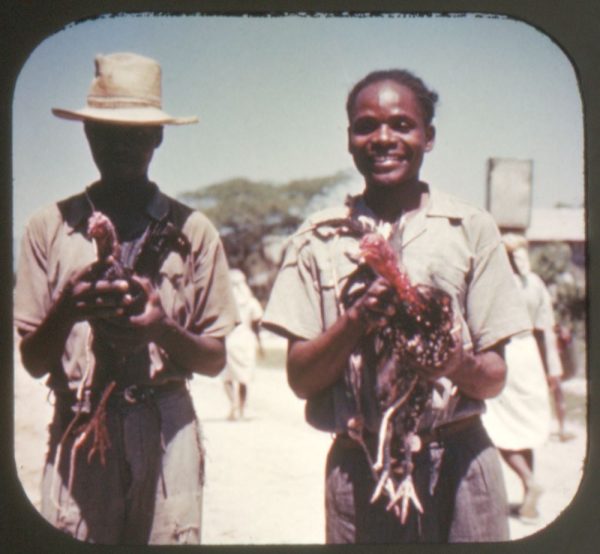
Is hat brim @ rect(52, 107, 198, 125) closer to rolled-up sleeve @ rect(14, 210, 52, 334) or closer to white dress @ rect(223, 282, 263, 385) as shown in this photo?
rolled-up sleeve @ rect(14, 210, 52, 334)

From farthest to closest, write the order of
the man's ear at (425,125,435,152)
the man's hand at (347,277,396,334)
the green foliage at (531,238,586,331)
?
the green foliage at (531,238,586,331) < the man's ear at (425,125,435,152) < the man's hand at (347,277,396,334)

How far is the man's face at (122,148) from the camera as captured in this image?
5.15 feet

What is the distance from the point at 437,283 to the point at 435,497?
38 centimetres

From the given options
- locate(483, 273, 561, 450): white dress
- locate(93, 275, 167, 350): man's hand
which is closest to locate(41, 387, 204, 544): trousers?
locate(93, 275, 167, 350): man's hand

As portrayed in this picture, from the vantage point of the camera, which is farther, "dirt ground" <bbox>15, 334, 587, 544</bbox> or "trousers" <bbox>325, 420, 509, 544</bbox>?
"dirt ground" <bbox>15, 334, 587, 544</bbox>

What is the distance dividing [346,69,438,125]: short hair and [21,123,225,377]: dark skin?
364 millimetres

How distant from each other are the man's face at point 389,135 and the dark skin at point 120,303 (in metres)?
0.38

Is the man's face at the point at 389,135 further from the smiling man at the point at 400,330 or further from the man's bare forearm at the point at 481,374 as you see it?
the man's bare forearm at the point at 481,374

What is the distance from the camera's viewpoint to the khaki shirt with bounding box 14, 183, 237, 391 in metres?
1.55

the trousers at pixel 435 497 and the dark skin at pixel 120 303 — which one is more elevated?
the dark skin at pixel 120 303

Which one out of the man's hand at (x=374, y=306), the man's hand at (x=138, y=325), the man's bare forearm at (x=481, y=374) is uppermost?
the man's hand at (x=374, y=306)

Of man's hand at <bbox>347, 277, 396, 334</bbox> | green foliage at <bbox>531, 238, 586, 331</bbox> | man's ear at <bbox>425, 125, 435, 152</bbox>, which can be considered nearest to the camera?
man's hand at <bbox>347, 277, 396, 334</bbox>

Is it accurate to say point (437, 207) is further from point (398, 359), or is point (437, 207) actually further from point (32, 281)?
point (32, 281)

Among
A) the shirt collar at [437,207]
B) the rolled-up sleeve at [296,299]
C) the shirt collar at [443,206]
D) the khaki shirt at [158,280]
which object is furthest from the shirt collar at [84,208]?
the shirt collar at [443,206]
